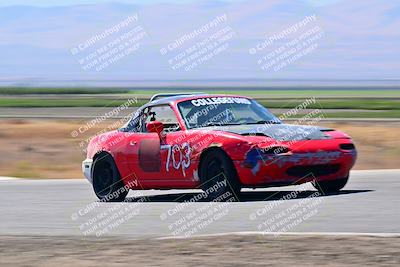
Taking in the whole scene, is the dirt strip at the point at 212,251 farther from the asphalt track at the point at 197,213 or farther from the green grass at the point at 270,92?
the green grass at the point at 270,92

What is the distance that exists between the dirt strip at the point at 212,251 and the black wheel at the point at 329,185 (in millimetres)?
3981

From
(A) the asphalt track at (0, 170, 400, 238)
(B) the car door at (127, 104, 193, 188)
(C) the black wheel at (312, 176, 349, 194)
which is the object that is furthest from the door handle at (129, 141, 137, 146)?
(C) the black wheel at (312, 176, 349, 194)

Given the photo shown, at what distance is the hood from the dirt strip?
10.4ft

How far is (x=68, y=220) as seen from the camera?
1269 centimetres

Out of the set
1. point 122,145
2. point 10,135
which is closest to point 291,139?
point 122,145

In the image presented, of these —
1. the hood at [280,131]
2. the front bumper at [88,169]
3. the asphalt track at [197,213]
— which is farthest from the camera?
the front bumper at [88,169]

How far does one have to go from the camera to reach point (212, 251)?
31.2ft

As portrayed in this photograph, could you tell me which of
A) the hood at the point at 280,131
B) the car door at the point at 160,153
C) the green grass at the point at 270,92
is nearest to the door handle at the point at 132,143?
the car door at the point at 160,153

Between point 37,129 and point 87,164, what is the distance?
24322 mm

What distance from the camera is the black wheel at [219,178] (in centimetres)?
1324

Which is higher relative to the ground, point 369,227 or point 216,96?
point 216,96

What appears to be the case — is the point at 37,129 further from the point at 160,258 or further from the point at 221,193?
the point at 160,258

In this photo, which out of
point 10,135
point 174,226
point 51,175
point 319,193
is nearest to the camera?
point 174,226

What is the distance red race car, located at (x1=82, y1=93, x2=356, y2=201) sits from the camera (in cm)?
1320
